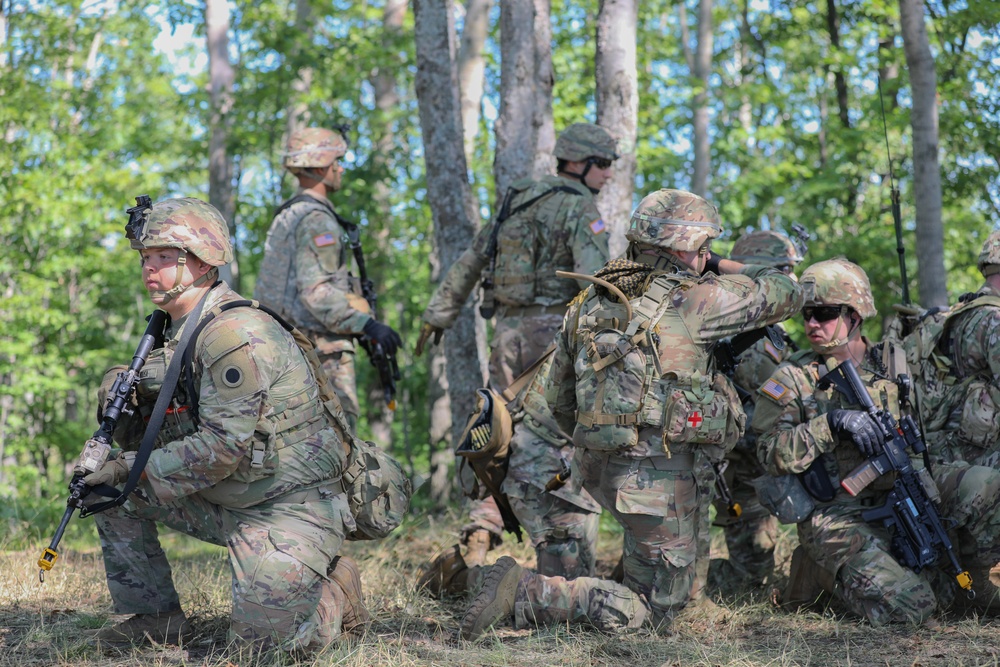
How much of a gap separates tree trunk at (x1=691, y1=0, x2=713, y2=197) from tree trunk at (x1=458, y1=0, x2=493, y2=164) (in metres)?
3.51

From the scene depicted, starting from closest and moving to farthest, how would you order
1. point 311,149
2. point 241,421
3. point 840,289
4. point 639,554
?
point 241,421, point 639,554, point 840,289, point 311,149

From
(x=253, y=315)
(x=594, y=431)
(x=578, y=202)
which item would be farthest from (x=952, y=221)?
(x=253, y=315)

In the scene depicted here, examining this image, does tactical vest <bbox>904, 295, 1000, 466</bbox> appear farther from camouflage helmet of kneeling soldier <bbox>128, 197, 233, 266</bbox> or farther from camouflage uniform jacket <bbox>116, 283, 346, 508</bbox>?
camouflage helmet of kneeling soldier <bbox>128, 197, 233, 266</bbox>

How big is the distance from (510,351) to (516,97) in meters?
2.32

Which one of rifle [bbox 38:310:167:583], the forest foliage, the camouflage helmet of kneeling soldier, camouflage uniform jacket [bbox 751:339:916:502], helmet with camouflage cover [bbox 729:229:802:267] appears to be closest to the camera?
rifle [bbox 38:310:167:583]

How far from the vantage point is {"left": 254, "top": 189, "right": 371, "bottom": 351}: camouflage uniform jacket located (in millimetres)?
6793

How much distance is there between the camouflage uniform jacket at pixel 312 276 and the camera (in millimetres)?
6793

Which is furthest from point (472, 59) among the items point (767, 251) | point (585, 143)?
point (767, 251)

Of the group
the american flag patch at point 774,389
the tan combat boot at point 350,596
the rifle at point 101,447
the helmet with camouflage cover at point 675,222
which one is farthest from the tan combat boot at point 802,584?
the rifle at point 101,447

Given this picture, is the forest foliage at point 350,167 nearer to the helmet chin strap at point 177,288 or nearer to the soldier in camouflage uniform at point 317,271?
the soldier in camouflage uniform at point 317,271

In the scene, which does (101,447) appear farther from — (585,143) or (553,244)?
(585,143)

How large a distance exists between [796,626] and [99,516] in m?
3.43

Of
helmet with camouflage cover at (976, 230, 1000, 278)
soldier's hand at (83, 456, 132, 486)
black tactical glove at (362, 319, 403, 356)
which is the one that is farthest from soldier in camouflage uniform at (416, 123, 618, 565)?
soldier's hand at (83, 456, 132, 486)

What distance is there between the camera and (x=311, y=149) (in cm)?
698
